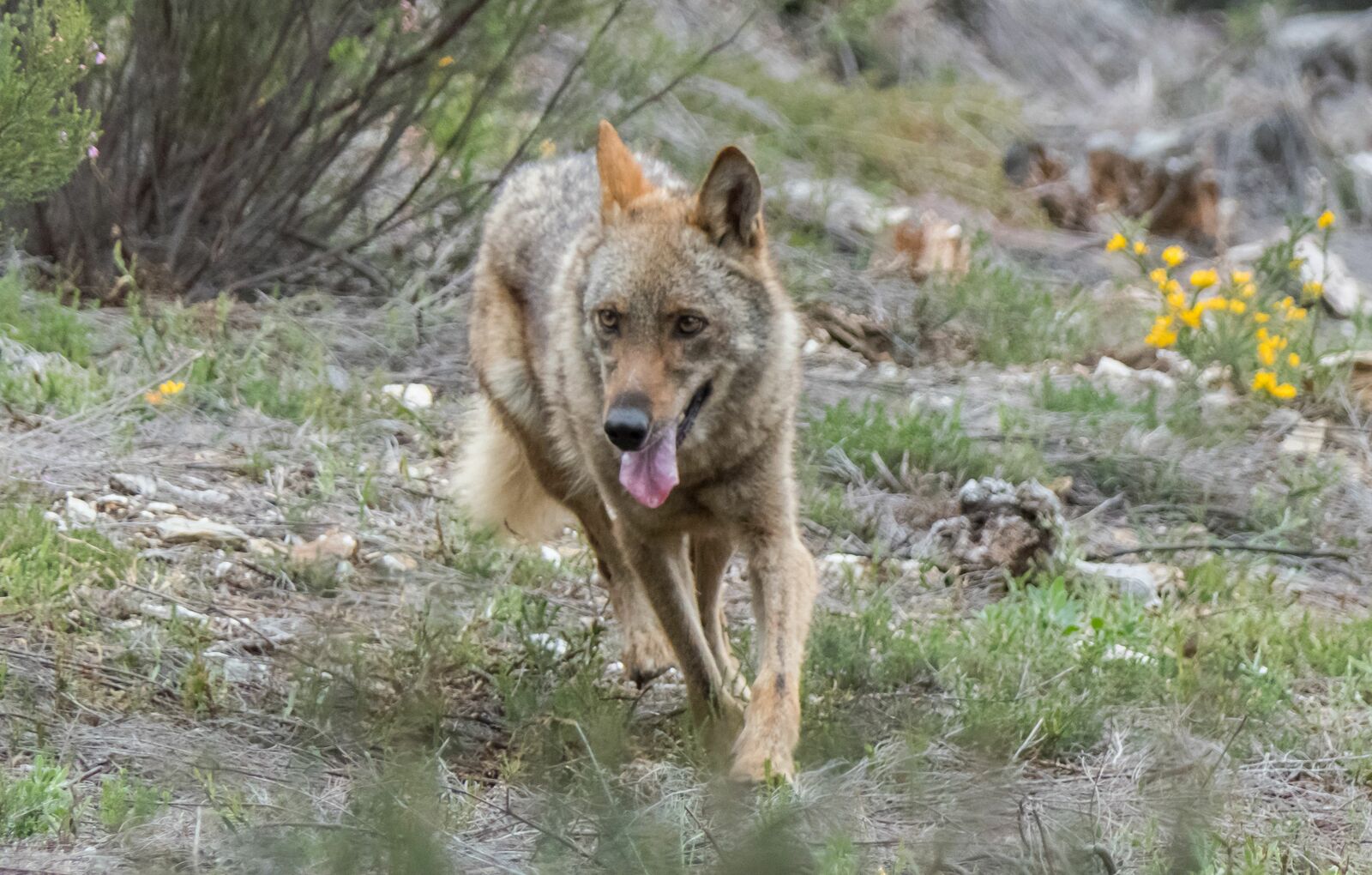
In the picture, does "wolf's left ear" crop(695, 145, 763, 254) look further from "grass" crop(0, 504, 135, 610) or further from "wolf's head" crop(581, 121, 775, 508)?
"grass" crop(0, 504, 135, 610)

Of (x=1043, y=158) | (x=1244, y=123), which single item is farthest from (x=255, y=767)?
(x=1244, y=123)

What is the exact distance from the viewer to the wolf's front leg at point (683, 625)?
14.4 feet

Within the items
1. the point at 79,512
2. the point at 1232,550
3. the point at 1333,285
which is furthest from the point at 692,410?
the point at 1333,285

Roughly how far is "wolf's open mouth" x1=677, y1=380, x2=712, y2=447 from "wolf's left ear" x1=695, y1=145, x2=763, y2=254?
0.45 m

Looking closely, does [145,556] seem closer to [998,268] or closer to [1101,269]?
[998,268]

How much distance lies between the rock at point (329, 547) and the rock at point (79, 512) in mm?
684

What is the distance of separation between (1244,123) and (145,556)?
1182cm

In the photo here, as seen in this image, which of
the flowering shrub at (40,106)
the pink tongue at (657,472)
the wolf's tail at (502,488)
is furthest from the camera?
the wolf's tail at (502,488)

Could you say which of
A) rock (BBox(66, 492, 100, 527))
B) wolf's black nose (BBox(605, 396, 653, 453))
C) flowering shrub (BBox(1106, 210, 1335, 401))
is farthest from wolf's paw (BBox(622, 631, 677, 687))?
flowering shrub (BBox(1106, 210, 1335, 401))

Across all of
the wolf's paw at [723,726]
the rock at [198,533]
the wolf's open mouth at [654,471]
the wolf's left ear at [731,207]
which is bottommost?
the wolf's paw at [723,726]

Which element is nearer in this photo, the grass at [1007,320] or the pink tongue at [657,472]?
the pink tongue at [657,472]

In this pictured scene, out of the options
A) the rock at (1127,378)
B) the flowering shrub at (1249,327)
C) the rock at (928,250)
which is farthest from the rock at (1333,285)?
the rock at (928,250)

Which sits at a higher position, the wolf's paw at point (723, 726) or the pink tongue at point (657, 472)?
the pink tongue at point (657, 472)

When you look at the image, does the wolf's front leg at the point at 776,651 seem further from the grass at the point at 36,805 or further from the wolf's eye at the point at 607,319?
the grass at the point at 36,805
